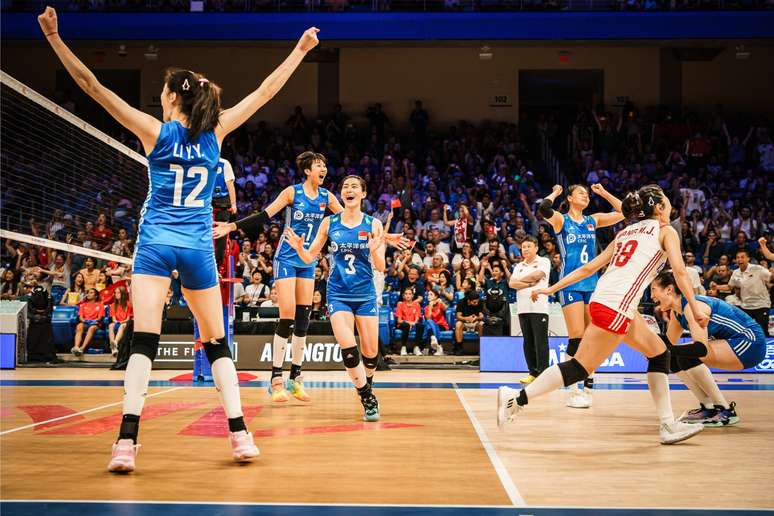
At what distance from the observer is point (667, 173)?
2125 centimetres

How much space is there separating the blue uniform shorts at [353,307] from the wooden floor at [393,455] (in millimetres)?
930

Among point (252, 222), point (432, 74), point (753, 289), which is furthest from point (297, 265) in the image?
point (432, 74)

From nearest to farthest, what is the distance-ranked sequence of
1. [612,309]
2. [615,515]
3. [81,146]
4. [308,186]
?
[615,515] → [612,309] → [308,186] → [81,146]

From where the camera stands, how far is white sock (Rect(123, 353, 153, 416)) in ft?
15.4

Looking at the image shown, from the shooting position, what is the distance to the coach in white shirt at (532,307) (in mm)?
10891

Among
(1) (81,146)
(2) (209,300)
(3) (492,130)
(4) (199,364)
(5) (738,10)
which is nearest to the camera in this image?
(2) (209,300)

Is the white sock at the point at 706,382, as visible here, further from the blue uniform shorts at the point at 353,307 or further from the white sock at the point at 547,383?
the blue uniform shorts at the point at 353,307

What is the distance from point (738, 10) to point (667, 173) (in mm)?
4553

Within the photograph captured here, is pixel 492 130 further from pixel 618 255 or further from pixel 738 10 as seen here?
pixel 618 255

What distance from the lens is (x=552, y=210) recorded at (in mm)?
8688

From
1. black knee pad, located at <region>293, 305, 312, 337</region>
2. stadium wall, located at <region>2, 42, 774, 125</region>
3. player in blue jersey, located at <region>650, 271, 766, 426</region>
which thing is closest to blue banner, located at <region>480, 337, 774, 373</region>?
black knee pad, located at <region>293, 305, 312, 337</region>

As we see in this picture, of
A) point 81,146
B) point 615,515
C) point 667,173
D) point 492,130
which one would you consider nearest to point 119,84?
point 81,146

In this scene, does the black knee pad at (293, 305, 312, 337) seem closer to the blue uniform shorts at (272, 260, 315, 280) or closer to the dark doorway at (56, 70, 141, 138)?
the blue uniform shorts at (272, 260, 315, 280)

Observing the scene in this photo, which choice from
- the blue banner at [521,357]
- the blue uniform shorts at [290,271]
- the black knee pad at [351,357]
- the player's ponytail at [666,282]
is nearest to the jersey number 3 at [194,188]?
the black knee pad at [351,357]
